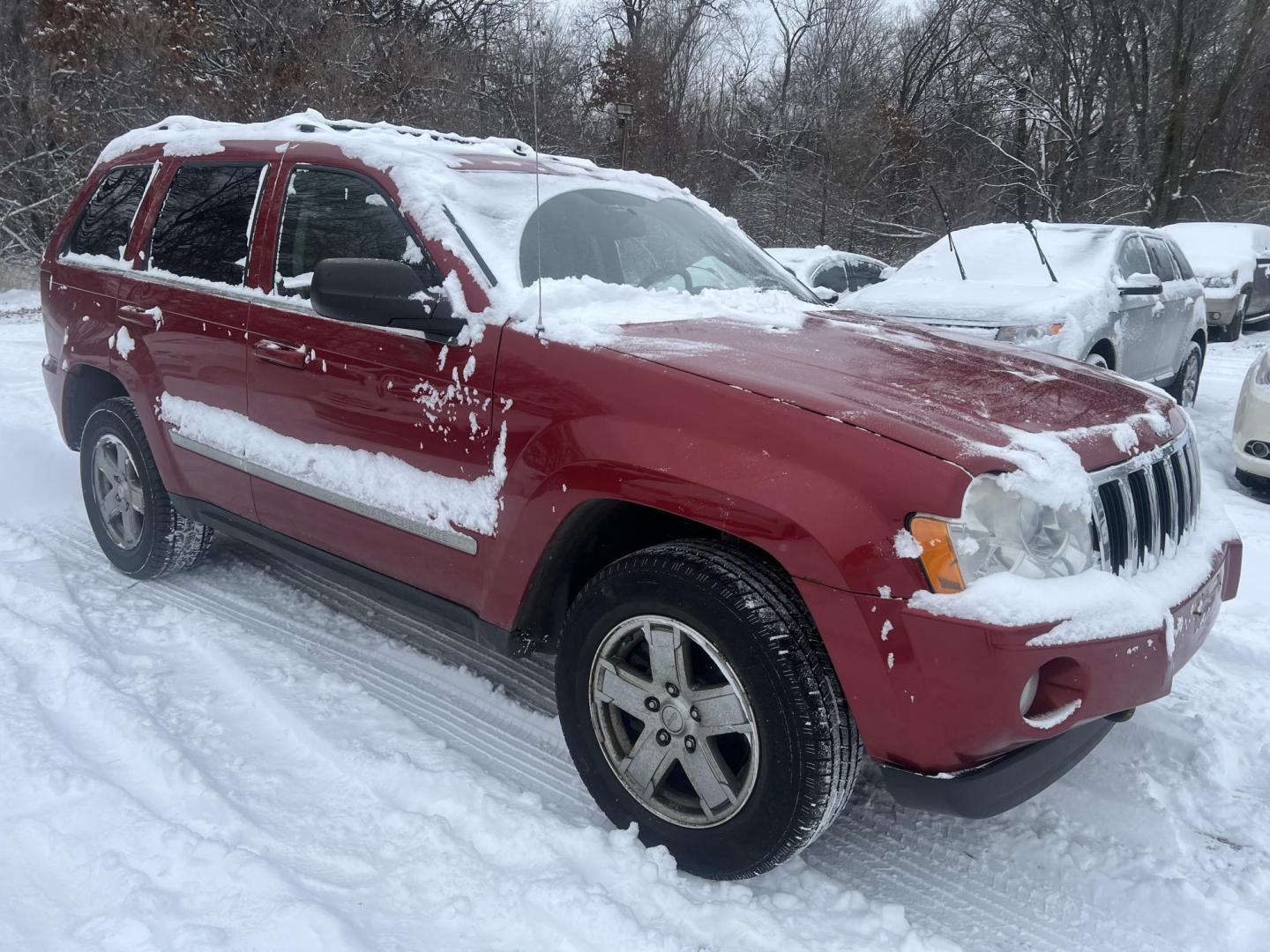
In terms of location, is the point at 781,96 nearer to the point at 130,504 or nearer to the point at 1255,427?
the point at 1255,427

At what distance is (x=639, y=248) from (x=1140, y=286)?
16.3 ft

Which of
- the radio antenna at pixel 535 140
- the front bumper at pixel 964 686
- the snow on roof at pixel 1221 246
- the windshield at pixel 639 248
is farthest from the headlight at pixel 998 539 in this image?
the snow on roof at pixel 1221 246

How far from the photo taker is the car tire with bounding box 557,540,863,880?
2.22m

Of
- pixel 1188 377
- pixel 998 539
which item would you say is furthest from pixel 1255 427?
pixel 998 539

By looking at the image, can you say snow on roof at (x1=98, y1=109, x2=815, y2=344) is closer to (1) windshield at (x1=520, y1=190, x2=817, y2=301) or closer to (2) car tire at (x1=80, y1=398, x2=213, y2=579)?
(1) windshield at (x1=520, y1=190, x2=817, y2=301)

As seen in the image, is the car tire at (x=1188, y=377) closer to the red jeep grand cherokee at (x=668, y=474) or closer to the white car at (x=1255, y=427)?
the white car at (x=1255, y=427)

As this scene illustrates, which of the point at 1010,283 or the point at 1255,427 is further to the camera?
the point at 1010,283

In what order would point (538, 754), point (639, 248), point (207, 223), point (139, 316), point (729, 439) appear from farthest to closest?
point (139, 316) < point (207, 223) < point (639, 248) < point (538, 754) < point (729, 439)

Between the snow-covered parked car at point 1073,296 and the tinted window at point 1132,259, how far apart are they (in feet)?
0.04

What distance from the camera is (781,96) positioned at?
28.3 m

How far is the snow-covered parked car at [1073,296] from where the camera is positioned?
663 centimetres

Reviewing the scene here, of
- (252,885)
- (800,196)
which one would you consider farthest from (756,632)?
(800,196)

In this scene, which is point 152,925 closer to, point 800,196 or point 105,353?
point 105,353

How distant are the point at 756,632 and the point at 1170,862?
1.43m
